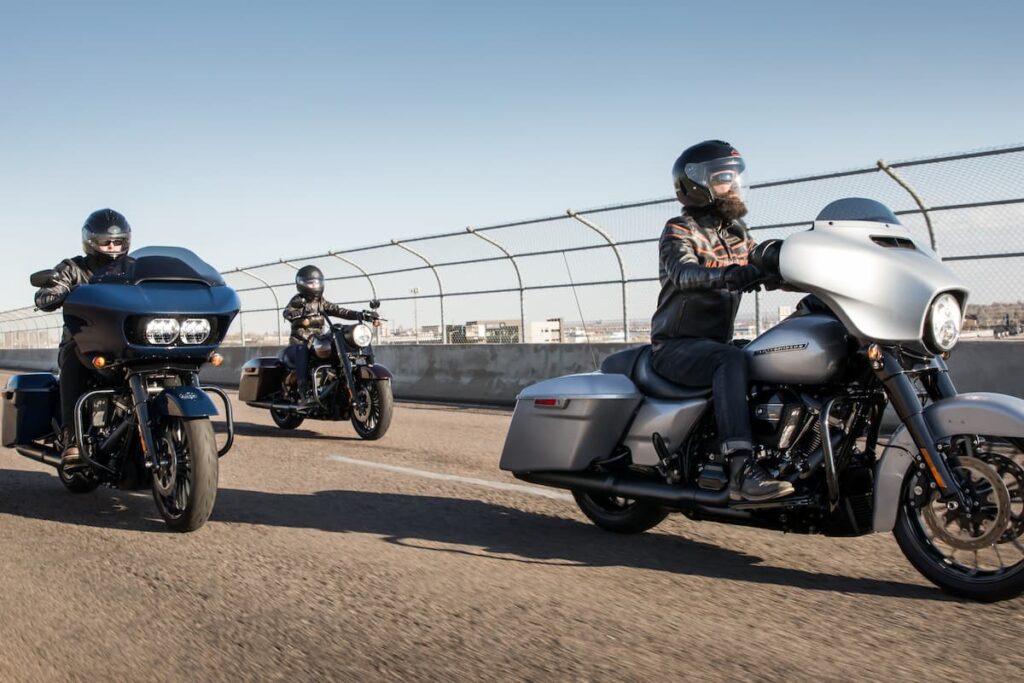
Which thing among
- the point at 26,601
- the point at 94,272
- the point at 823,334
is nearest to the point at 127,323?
the point at 94,272

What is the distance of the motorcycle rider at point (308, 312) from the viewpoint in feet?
36.0

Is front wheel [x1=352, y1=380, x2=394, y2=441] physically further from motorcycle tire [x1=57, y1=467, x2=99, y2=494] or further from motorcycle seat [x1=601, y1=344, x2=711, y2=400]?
motorcycle seat [x1=601, y1=344, x2=711, y2=400]

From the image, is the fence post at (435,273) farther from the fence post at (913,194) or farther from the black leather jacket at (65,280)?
the black leather jacket at (65,280)

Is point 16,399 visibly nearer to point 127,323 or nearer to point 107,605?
point 127,323

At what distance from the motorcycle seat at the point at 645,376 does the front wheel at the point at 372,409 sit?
4956 millimetres

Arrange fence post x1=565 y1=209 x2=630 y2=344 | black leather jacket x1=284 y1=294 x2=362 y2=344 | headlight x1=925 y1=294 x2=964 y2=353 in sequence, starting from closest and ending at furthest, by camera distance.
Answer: headlight x1=925 y1=294 x2=964 y2=353, black leather jacket x1=284 y1=294 x2=362 y2=344, fence post x1=565 y1=209 x2=630 y2=344

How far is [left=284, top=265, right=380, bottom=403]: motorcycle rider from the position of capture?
1097cm

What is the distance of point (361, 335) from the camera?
34.6ft

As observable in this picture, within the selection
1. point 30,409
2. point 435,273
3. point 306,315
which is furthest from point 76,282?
point 435,273

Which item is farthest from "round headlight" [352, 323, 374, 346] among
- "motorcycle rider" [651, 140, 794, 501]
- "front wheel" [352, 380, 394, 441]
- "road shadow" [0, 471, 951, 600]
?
"motorcycle rider" [651, 140, 794, 501]

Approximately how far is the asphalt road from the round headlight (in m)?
4.31

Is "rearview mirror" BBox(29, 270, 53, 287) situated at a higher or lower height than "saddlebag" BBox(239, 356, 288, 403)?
higher

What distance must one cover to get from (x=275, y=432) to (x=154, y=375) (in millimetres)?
5109

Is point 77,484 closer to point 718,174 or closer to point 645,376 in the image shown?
point 645,376
